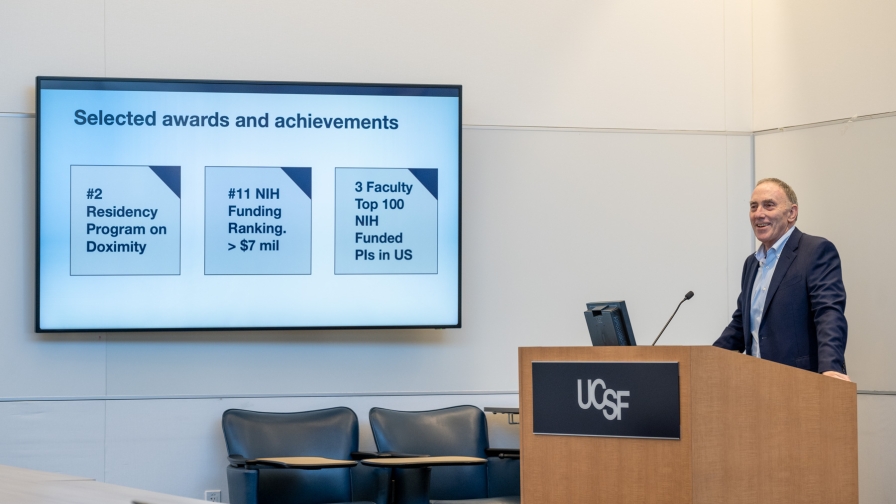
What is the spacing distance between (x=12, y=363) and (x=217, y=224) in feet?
4.03

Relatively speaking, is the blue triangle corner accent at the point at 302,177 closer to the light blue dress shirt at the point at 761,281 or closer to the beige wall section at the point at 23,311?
the beige wall section at the point at 23,311

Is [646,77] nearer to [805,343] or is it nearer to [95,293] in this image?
[805,343]

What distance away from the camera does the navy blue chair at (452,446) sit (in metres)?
4.51

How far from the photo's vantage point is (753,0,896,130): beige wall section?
181 inches

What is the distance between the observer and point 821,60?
16.0ft

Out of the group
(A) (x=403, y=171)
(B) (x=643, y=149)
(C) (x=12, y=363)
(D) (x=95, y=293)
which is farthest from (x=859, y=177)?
(C) (x=12, y=363)

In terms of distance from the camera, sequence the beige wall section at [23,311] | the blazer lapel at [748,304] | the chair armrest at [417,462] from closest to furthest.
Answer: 1. the chair armrest at [417,462]
2. the blazer lapel at [748,304]
3. the beige wall section at [23,311]

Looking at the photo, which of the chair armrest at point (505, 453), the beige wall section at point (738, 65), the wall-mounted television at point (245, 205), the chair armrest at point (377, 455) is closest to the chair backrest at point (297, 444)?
the chair armrest at point (377, 455)

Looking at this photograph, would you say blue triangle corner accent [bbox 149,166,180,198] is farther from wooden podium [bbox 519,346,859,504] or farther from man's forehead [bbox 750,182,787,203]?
man's forehead [bbox 750,182,787,203]

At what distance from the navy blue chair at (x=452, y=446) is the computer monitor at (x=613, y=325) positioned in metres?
1.32

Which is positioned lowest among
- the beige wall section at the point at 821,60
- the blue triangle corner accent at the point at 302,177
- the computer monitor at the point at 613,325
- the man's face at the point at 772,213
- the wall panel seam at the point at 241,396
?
the wall panel seam at the point at 241,396

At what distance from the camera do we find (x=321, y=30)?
192 inches

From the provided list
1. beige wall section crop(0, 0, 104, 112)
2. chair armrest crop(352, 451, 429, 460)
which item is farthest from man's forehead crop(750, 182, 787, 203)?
beige wall section crop(0, 0, 104, 112)

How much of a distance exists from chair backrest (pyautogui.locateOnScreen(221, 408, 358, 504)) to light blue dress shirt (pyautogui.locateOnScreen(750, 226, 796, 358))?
6.42ft
